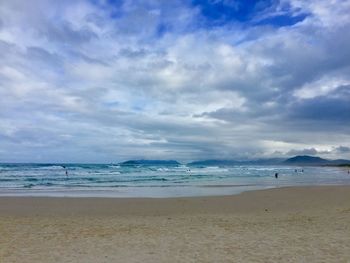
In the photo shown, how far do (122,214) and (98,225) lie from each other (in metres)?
3.32

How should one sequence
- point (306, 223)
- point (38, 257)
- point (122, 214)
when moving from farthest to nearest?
point (122, 214) < point (306, 223) < point (38, 257)

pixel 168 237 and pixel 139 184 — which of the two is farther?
pixel 139 184

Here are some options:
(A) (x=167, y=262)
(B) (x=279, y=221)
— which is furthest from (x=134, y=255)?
(B) (x=279, y=221)

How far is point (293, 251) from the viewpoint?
8.16m

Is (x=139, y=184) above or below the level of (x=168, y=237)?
above

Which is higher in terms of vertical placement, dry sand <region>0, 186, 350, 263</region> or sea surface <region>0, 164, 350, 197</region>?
sea surface <region>0, 164, 350, 197</region>

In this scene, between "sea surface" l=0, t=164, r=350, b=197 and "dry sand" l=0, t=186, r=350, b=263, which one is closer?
"dry sand" l=0, t=186, r=350, b=263

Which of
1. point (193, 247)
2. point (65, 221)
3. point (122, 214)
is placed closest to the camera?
point (193, 247)

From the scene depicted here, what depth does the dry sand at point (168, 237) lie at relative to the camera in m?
7.84

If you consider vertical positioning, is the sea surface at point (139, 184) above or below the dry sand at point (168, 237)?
above

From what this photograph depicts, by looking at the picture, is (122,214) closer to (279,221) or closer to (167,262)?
(279,221)

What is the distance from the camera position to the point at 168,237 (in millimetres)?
9836

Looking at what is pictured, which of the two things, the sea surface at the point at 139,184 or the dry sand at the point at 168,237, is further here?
the sea surface at the point at 139,184

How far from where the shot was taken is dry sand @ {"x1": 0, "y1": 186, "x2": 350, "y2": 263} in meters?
7.84
